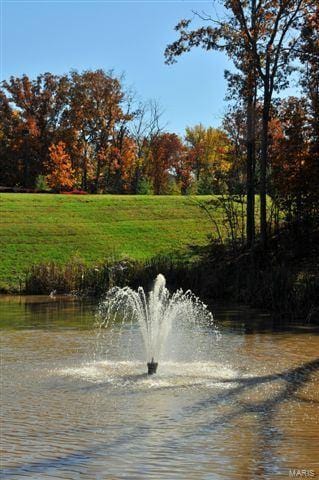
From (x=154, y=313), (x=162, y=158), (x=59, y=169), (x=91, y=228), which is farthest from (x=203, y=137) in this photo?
(x=154, y=313)

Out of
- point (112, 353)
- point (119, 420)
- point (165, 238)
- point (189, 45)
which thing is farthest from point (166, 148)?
point (119, 420)

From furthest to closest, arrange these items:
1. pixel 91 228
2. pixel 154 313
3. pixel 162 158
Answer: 1. pixel 162 158
2. pixel 91 228
3. pixel 154 313

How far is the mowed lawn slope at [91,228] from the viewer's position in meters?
30.1

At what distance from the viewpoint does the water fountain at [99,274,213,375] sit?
11.8 meters

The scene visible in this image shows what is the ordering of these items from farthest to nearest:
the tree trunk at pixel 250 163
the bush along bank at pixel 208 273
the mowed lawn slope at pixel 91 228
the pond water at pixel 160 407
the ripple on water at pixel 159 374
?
the mowed lawn slope at pixel 91 228 → the tree trunk at pixel 250 163 → the bush along bank at pixel 208 273 → the ripple on water at pixel 159 374 → the pond water at pixel 160 407

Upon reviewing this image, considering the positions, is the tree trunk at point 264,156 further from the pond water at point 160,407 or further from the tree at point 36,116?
the tree at point 36,116

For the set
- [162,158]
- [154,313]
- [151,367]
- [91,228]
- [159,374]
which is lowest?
[159,374]

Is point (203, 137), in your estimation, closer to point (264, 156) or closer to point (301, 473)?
point (264, 156)

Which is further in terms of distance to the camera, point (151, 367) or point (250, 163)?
point (250, 163)

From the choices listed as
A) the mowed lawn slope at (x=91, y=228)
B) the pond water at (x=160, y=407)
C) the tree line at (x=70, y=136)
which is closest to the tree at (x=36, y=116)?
the tree line at (x=70, y=136)

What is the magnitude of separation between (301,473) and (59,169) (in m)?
55.5

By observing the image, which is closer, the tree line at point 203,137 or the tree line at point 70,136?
the tree line at point 203,137

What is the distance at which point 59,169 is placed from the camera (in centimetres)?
6016

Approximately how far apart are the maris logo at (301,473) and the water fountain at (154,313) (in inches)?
179
